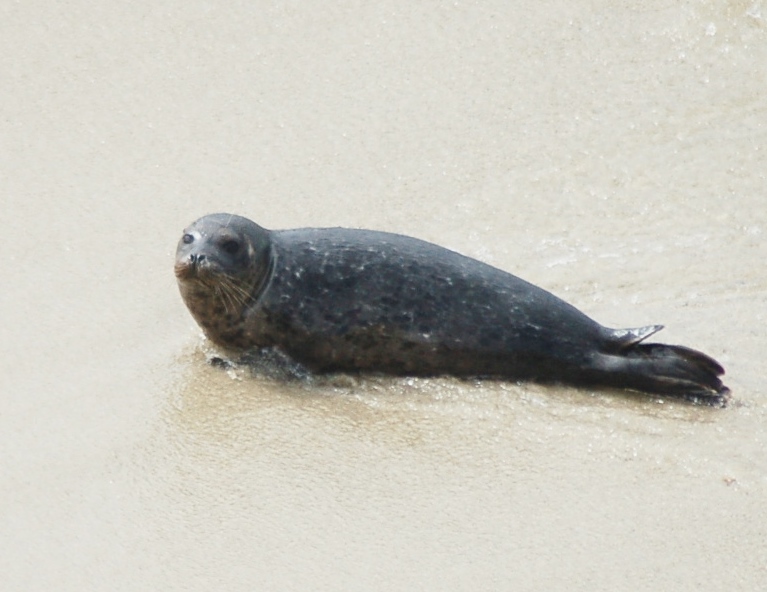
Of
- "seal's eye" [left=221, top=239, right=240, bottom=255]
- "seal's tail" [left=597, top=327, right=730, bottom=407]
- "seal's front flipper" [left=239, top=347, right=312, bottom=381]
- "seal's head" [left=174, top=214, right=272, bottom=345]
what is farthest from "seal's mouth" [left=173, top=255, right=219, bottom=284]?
"seal's tail" [left=597, top=327, right=730, bottom=407]

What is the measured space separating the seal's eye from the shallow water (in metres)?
0.44

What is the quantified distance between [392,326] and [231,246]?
691 mm

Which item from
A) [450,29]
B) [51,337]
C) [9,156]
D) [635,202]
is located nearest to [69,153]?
[9,156]

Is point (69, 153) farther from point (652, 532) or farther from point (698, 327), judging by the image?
point (652, 532)

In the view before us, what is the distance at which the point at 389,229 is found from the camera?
6648 mm

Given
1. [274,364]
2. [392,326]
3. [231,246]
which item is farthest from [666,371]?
[231,246]

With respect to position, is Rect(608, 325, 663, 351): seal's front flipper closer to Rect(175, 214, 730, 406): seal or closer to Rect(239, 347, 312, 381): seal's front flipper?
Rect(175, 214, 730, 406): seal

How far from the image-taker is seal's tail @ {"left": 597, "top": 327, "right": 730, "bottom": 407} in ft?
17.6

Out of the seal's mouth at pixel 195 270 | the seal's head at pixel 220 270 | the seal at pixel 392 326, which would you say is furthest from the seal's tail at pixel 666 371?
the seal's mouth at pixel 195 270

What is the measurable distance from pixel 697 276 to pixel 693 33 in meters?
2.19

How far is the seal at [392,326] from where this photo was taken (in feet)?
17.8

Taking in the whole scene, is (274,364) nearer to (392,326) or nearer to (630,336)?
(392,326)

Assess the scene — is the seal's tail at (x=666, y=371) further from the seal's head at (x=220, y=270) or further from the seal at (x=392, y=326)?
the seal's head at (x=220, y=270)

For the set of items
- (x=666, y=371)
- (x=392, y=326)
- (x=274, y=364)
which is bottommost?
(x=274, y=364)
